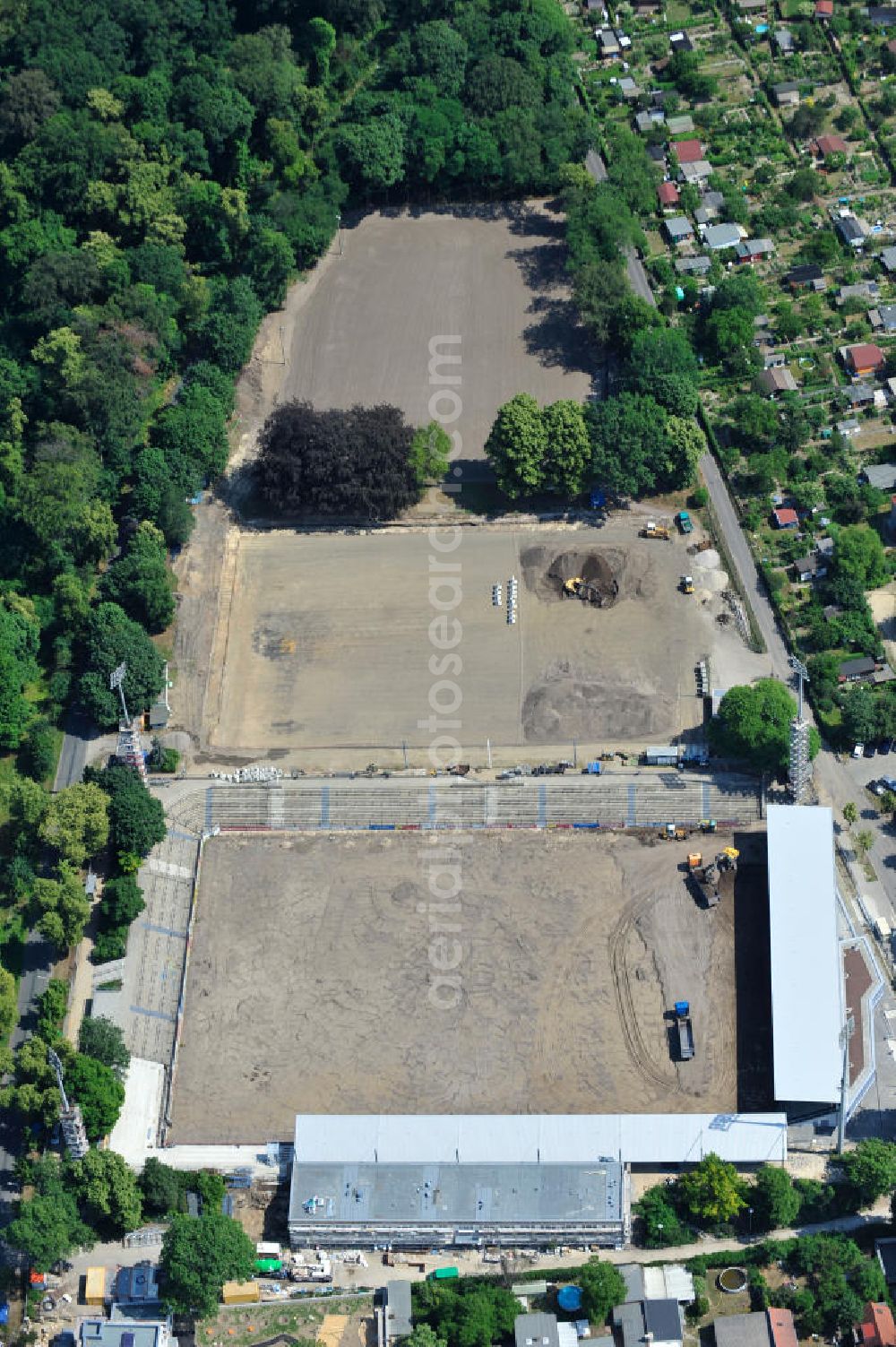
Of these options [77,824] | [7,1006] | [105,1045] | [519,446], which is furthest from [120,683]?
[519,446]

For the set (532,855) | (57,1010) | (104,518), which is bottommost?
(57,1010)

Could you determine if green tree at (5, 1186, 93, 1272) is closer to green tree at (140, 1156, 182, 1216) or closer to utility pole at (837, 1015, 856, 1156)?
green tree at (140, 1156, 182, 1216)

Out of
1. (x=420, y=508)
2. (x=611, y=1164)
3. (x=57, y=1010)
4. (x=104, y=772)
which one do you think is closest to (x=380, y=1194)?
(x=611, y=1164)

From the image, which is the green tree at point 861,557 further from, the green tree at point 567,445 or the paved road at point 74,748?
the paved road at point 74,748

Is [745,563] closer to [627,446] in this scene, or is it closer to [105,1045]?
[627,446]

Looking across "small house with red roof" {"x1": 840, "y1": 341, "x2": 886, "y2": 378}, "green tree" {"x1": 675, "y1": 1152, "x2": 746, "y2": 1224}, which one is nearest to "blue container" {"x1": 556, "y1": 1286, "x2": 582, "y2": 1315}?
"green tree" {"x1": 675, "y1": 1152, "x2": 746, "y2": 1224}

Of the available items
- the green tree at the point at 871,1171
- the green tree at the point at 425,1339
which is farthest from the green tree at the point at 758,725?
the green tree at the point at 425,1339

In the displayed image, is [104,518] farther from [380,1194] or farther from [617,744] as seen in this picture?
[380,1194]
